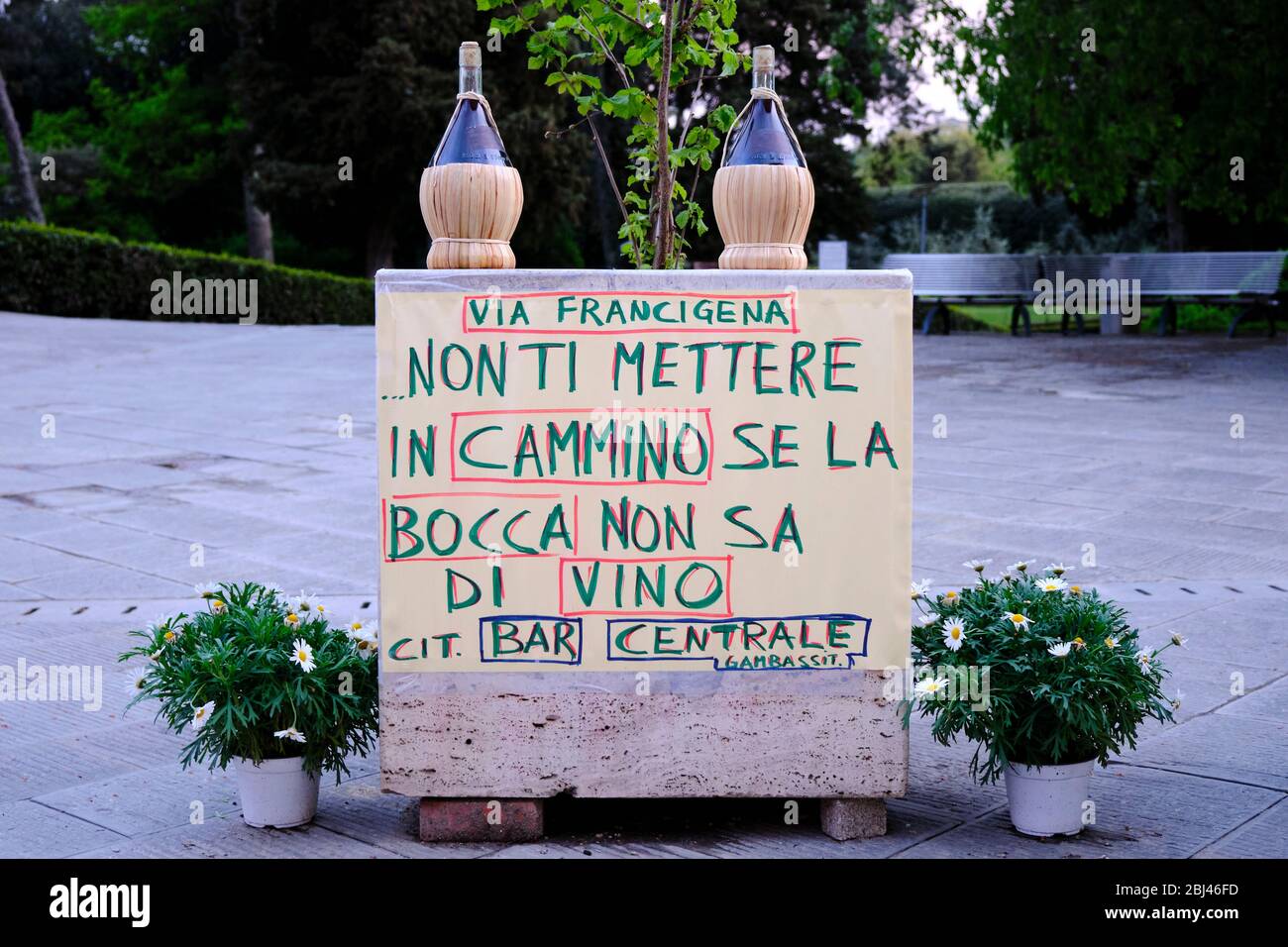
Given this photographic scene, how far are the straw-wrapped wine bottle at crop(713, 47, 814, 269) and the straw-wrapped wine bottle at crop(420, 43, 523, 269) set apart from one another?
49cm

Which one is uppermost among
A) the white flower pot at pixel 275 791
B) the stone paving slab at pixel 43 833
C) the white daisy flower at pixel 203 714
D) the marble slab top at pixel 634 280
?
the marble slab top at pixel 634 280

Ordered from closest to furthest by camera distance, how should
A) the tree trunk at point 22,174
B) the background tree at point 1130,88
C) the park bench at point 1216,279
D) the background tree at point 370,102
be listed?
the background tree at point 1130,88 < the park bench at point 1216,279 < the background tree at point 370,102 < the tree trunk at point 22,174

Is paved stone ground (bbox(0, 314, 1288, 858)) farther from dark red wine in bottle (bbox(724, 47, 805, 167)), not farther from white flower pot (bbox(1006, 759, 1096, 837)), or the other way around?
dark red wine in bottle (bbox(724, 47, 805, 167))

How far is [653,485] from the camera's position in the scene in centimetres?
333

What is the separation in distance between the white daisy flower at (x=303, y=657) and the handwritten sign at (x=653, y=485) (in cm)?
21

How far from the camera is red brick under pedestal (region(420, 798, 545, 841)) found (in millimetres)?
3314

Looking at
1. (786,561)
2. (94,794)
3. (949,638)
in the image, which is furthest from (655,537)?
(94,794)

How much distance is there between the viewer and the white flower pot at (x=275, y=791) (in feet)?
11.0

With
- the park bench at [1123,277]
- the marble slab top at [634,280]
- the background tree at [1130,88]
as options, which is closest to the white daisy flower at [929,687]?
the marble slab top at [634,280]

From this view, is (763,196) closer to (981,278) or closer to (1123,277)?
(981,278)

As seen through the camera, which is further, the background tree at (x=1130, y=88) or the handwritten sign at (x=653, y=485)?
the background tree at (x=1130, y=88)

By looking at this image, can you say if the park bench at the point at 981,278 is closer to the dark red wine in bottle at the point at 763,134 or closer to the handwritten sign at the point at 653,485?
the dark red wine in bottle at the point at 763,134

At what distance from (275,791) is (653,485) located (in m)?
1.14

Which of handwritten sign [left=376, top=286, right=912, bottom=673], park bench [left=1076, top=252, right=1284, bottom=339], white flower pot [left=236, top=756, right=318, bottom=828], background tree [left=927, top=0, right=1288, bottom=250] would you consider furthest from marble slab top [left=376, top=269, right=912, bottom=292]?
park bench [left=1076, top=252, right=1284, bottom=339]
